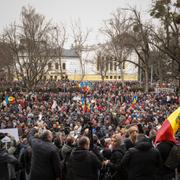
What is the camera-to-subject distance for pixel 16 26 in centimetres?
3581

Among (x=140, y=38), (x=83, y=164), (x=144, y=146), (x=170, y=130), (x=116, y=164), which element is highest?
(x=140, y=38)

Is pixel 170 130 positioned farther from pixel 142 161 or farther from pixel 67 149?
pixel 67 149

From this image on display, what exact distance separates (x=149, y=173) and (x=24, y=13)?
33.2 meters

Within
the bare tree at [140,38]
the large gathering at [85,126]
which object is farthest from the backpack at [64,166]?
the bare tree at [140,38]

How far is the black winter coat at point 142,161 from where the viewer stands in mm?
4887

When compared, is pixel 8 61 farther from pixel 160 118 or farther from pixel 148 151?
pixel 148 151

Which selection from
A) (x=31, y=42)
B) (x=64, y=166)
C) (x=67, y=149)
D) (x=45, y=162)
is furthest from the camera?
(x=31, y=42)

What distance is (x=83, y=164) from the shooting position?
16.2 feet

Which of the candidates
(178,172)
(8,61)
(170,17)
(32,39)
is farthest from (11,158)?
(8,61)

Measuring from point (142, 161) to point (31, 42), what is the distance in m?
30.9

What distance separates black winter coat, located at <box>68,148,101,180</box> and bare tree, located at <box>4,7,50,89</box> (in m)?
29.8

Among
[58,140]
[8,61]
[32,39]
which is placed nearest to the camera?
[58,140]

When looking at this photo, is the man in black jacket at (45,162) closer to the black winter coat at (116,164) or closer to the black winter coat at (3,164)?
the black winter coat at (3,164)

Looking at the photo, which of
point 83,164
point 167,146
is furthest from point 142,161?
point 83,164
